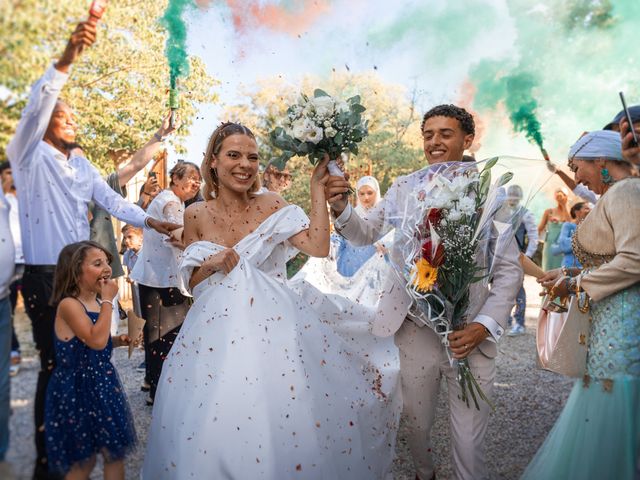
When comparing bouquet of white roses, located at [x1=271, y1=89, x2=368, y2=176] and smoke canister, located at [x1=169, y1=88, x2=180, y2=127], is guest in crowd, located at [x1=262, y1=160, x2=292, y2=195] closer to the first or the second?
bouquet of white roses, located at [x1=271, y1=89, x2=368, y2=176]

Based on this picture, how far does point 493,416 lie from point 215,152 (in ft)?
12.4

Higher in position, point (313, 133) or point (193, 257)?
point (313, 133)

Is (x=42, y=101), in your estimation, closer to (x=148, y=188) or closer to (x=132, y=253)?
(x=148, y=188)

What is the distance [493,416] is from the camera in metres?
5.58

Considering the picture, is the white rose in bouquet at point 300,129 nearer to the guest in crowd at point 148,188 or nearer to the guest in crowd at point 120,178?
the guest in crowd at point 120,178

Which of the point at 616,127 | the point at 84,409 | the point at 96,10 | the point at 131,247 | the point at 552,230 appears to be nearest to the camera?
the point at 96,10

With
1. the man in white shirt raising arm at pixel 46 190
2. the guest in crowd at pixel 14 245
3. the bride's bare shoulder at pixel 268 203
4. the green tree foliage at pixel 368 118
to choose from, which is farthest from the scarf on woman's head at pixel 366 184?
the guest in crowd at pixel 14 245

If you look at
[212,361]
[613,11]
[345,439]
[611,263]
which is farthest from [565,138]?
[212,361]

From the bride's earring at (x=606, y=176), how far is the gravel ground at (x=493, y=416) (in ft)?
7.40

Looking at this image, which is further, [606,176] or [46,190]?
[606,176]

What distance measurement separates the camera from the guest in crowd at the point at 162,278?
4.99 meters

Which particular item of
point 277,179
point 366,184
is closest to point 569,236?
point 366,184

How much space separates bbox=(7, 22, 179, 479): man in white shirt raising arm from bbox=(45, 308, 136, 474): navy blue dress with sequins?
121 millimetres

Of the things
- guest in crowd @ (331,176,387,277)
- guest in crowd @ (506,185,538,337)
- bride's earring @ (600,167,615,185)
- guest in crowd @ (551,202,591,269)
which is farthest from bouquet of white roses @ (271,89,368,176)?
guest in crowd @ (551,202,591,269)
